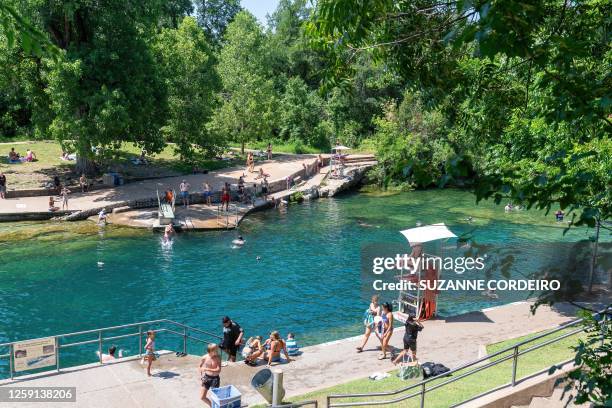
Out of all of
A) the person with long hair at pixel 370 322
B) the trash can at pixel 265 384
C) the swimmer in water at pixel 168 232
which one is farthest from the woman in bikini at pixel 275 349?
the swimmer in water at pixel 168 232

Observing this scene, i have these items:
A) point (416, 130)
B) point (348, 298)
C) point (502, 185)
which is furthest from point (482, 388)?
point (416, 130)

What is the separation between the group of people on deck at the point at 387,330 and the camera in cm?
1476

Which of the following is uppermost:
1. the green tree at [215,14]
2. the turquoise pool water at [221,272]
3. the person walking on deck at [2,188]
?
the green tree at [215,14]

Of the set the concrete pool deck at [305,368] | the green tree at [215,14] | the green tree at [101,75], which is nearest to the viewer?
the concrete pool deck at [305,368]

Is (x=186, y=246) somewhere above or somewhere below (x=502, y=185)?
below

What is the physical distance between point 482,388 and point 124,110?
93.6ft

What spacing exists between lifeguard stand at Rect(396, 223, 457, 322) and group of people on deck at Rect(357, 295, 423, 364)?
1465mm

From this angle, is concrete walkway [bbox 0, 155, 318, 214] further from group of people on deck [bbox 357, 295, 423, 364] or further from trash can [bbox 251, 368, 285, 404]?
trash can [bbox 251, 368, 285, 404]

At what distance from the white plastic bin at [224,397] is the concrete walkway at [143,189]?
980 inches

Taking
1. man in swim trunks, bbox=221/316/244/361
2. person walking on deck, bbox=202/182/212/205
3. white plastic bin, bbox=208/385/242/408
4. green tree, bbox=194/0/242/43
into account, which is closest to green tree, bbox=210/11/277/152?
person walking on deck, bbox=202/182/212/205

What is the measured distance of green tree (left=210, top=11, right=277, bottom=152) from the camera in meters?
54.4

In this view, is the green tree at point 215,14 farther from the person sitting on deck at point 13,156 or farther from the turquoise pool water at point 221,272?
the turquoise pool water at point 221,272

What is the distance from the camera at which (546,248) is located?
29.4 metres

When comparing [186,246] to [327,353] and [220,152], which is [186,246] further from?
[220,152]
